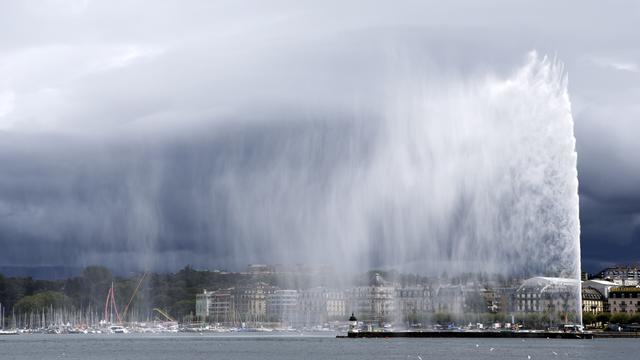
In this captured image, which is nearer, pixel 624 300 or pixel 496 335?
pixel 496 335

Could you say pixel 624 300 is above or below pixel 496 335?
above

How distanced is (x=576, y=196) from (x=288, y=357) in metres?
29.5

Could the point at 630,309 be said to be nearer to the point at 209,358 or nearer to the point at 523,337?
the point at 523,337

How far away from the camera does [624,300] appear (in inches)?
7697

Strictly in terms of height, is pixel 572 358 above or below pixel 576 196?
below

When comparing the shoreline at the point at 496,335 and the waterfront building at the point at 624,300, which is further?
the waterfront building at the point at 624,300

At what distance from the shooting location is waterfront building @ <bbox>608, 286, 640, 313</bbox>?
634 ft

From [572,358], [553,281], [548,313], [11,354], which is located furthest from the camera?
[553,281]

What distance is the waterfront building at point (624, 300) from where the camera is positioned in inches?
7608

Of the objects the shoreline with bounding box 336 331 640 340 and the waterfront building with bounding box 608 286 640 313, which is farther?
the waterfront building with bounding box 608 286 640 313

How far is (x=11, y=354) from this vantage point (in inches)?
4242

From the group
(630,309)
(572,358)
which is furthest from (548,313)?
(572,358)

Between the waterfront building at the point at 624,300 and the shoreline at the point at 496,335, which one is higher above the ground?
the waterfront building at the point at 624,300

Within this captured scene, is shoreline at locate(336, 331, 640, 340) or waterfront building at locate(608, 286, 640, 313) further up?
waterfront building at locate(608, 286, 640, 313)
